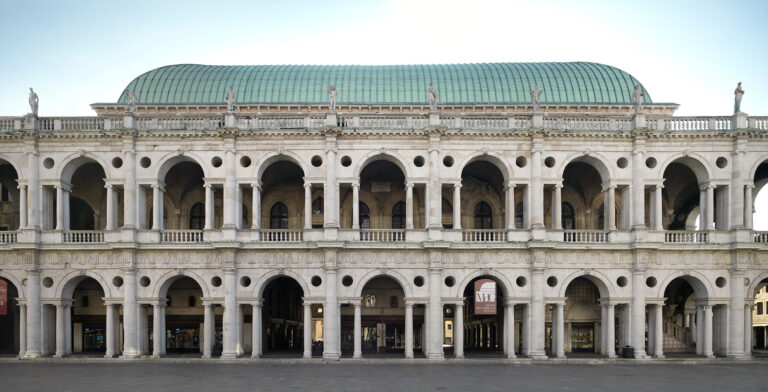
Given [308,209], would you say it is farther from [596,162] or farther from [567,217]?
[567,217]

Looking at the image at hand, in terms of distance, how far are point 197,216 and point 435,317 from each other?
58.5 feet

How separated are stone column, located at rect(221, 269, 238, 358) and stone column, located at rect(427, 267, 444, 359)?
11199 millimetres

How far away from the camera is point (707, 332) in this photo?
38.4m

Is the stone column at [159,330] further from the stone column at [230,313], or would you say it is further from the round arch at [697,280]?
the round arch at [697,280]

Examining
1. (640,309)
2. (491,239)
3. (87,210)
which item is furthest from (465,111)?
(87,210)

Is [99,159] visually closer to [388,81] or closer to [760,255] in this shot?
[388,81]

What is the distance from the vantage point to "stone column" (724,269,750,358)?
38.1 meters

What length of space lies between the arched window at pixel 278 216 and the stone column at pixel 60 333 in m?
13.5

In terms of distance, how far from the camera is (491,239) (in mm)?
42156

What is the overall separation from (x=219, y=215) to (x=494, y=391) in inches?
1003

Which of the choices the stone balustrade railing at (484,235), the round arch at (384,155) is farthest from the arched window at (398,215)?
the round arch at (384,155)

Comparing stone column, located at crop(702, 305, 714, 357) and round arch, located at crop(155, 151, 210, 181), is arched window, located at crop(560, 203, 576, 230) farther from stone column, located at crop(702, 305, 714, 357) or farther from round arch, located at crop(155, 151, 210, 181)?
round arch, located at crop(155, 151, 210, 181)

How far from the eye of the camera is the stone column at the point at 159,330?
37969 mm

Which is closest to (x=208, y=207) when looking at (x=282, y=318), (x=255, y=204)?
(x=255, y=204)
